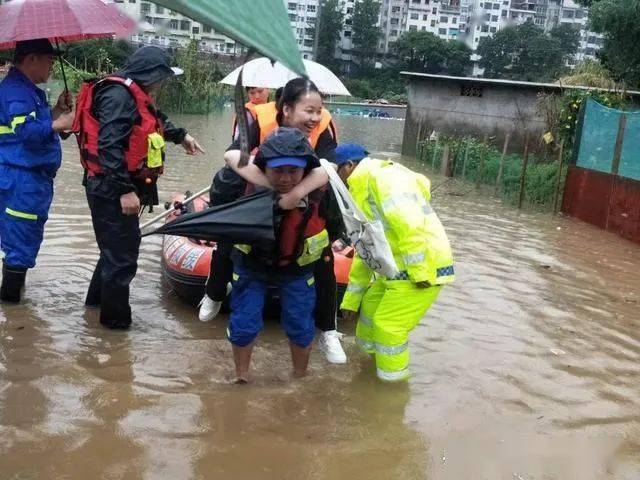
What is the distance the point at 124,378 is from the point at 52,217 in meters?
4.63

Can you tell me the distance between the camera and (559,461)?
3.49 m

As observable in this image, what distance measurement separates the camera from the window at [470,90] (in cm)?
2038

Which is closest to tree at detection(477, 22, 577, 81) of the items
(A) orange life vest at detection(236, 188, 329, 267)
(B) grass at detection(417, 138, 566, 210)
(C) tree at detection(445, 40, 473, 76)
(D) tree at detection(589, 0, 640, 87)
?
(C) tree at detection(445, 40, 473, 76)

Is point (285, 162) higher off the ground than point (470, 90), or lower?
lower

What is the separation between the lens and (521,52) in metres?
105

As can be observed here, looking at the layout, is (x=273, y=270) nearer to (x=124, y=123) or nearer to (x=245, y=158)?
(x=245, y=158)

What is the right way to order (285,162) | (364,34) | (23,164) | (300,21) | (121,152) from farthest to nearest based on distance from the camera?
(364,34) < (300,21) < (23,164) < (121,152) < (285,162)

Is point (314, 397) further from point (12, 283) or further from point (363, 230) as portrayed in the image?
point (12, 283)

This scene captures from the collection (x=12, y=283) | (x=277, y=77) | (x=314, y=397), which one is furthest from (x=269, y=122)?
(x=277, y=77)

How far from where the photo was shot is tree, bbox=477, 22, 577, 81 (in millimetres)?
102938

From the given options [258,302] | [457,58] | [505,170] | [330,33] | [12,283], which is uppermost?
[330,33]

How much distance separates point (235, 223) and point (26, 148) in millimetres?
1971

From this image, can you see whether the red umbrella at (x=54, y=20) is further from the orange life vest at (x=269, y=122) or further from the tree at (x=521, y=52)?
the tree at (x=521, y=52)

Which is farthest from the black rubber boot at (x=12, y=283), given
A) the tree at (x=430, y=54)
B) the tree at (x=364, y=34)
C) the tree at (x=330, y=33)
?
the tree at (x=364, y=34)
